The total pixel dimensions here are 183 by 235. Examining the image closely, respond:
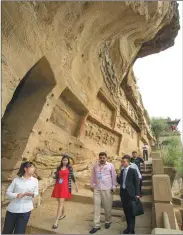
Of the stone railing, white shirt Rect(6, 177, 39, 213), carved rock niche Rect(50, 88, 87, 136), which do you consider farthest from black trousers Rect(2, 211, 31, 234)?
carved rock niche Rect(50, 88, 87, 136)

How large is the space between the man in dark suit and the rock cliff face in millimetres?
2578

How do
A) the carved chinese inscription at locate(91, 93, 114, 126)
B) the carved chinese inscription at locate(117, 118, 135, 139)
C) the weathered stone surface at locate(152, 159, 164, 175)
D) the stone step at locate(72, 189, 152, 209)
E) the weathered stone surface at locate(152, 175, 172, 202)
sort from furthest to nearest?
the carved chinese inscription at locate(117, 118, 135, 139)
the carved chinese inscription at locate(91, 93, 114, 126)
the weathered stone surface at locate(152, 159, 164, 175)
the stone step at locate(72, 189, 152, 209)
the weathered stone surface at locate(152, 175, 172, 202)

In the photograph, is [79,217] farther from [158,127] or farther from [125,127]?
[158,127]

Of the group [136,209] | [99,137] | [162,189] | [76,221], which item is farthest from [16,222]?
[99,137]

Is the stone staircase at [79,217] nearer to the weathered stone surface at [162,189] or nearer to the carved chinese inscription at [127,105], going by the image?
the weathered stone surface at [162,189]

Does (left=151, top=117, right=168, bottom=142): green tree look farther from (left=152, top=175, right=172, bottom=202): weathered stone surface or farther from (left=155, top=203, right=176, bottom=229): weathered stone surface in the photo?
(left=155, top=203, right=176, bottom=229): weathered stone surface

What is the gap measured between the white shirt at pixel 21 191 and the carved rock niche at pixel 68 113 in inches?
130

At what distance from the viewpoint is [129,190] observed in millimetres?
3266

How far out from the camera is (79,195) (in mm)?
5211

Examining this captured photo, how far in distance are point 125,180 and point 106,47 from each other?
6.01 m

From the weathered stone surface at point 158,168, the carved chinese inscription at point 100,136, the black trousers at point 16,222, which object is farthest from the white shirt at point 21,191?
the carved chinese inscription at point 100,136

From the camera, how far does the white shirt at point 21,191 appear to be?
2.62m

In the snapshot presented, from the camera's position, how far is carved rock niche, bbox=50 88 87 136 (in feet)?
20.2

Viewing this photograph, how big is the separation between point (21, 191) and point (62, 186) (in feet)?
3.75
